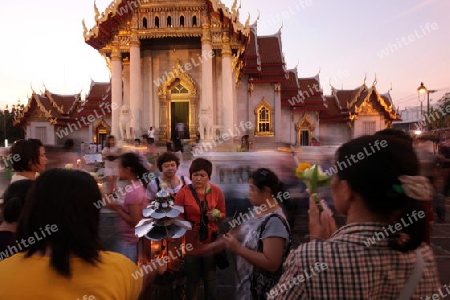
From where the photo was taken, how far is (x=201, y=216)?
3.35m

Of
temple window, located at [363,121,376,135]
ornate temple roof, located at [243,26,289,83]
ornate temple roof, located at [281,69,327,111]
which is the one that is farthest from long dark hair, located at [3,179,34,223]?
temple window, located at [363,121,376,135]

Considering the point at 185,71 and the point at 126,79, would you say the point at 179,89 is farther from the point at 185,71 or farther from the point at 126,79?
the point at 126,79

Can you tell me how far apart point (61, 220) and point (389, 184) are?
1.16 meters

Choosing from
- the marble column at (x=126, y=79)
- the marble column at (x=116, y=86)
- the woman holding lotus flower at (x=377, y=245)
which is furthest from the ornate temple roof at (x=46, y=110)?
the woman holding lotus flower at (x=377, y=245)

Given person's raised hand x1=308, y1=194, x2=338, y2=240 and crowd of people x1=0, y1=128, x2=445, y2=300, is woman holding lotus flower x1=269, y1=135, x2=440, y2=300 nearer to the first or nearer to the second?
crowd of people x1=0, y1=128, x2=445, y2=300

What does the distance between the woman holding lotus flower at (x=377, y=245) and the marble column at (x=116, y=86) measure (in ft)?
48.2

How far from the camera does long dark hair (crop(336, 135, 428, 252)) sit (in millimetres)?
1235

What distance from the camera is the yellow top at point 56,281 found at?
1288mm

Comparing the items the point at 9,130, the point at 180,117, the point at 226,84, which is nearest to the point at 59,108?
the point at 180,117

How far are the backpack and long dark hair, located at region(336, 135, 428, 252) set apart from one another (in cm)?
107

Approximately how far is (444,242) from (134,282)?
19.7ft

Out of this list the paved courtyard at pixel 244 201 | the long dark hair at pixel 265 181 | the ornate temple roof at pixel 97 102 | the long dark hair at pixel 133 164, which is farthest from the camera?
the ornate temple roof at pixel 97 102

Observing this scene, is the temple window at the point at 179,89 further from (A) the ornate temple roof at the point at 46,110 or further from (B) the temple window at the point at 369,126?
(B) the temple window at the point at 369,126

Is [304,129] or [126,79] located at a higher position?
[126,79]
